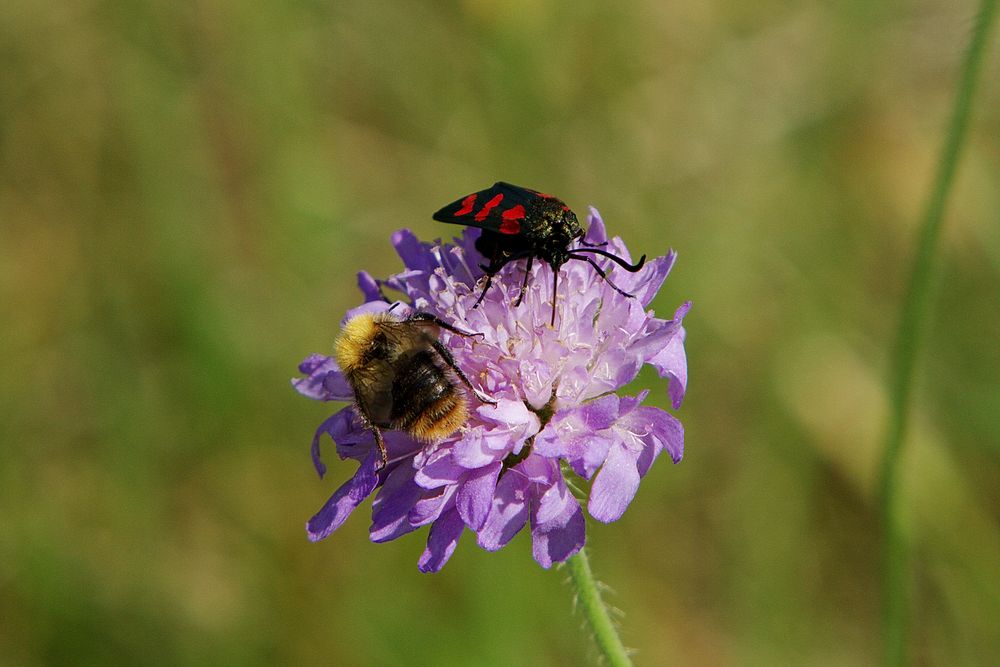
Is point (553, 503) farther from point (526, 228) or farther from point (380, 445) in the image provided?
point (526, 228)

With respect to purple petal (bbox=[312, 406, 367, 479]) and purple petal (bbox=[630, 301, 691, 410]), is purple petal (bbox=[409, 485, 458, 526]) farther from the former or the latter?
purple petal (bbox=[630, 301, 691, 410])

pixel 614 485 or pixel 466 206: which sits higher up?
pixel 466 206

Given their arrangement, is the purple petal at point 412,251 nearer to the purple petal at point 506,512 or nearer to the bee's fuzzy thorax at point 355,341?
the bee's fuzzy thorax at point 355,341

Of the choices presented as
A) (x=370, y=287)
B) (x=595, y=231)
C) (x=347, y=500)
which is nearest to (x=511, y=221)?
(x=595, y=231)

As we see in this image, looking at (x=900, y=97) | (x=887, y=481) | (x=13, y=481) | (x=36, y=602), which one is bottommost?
(x=887, y=481)

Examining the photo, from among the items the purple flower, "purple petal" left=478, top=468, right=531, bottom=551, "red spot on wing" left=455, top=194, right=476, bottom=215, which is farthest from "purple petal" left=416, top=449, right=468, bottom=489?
"red spot on wing" left=455, top=194, right=476, bottom=215

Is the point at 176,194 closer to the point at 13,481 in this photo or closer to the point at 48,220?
the point at 48,220

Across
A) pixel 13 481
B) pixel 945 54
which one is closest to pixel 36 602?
pixel 13 481
